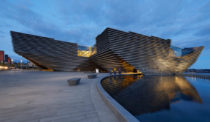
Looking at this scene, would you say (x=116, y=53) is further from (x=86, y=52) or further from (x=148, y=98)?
(x=86, y=52)

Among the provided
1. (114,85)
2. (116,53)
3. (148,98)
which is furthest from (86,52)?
(148,98)

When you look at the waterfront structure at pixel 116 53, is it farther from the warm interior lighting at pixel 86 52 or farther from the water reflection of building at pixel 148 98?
the water reflection of building at pixel 148 98

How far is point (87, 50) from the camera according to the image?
39844mm

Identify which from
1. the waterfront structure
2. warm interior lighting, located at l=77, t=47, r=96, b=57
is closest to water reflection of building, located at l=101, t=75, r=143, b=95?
the waterfront structure

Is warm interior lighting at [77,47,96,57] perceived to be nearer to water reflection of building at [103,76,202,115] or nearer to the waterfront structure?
the waterfront structure

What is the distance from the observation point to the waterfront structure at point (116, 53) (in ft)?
77.8

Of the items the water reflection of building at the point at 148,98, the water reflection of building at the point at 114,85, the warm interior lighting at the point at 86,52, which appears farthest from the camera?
the warm interior lighting at the point at 86,52

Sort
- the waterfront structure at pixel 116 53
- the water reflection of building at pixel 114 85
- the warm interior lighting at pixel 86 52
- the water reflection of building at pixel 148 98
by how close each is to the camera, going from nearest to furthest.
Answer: the water reflection of building at pixel 148 98, the water reflection of building at pixel 114 85, the waterfront structure at pixel 116 53, the warm interior lighting at pixel 86 52

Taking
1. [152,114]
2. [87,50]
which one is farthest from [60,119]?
[87,50]

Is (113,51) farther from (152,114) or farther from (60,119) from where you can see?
(60,119)

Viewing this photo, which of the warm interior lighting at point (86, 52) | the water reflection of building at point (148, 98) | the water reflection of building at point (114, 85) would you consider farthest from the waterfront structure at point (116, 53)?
the water reflection of building at point (148, 98)

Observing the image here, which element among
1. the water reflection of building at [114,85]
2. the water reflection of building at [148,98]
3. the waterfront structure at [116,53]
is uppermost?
the waterfront structure at [116,53]

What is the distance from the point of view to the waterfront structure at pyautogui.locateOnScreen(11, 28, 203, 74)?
2372 centimetres

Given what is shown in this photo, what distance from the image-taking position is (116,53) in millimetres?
22625
